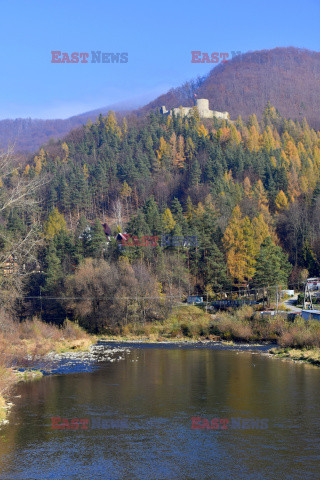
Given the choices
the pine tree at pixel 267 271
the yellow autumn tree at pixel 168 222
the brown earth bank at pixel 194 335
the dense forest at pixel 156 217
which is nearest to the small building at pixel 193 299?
the dense forest at pixel 156 217

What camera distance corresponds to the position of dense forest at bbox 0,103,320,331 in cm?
5238

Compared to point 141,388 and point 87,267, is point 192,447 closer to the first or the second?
point 141,388

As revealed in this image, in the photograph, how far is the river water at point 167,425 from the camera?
13.9 meters

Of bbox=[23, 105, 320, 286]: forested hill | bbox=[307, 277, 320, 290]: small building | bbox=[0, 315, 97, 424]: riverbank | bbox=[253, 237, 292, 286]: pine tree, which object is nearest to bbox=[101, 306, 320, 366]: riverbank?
bbox=[0, 315, 97, 424]: riverbank

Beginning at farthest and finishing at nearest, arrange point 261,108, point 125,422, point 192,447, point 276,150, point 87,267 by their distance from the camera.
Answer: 1. point 261,108
2. point 276,150
3. point 87,267
4. point 125,422
5. point 192,447

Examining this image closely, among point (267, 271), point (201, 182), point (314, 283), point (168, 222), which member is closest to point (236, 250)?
point (267, 271)

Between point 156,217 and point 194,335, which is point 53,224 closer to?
point 156,217

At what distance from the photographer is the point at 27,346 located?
35.9 m

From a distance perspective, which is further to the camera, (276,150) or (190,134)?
(190,134)

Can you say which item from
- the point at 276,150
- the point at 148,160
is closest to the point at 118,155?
the point at 148,160

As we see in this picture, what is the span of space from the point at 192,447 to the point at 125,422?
349cm

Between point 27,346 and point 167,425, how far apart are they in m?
20.5

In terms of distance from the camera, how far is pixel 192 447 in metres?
15.6

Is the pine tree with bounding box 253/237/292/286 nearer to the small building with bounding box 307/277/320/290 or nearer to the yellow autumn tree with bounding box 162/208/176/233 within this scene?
the small building with bounding box 307/277/320/290
